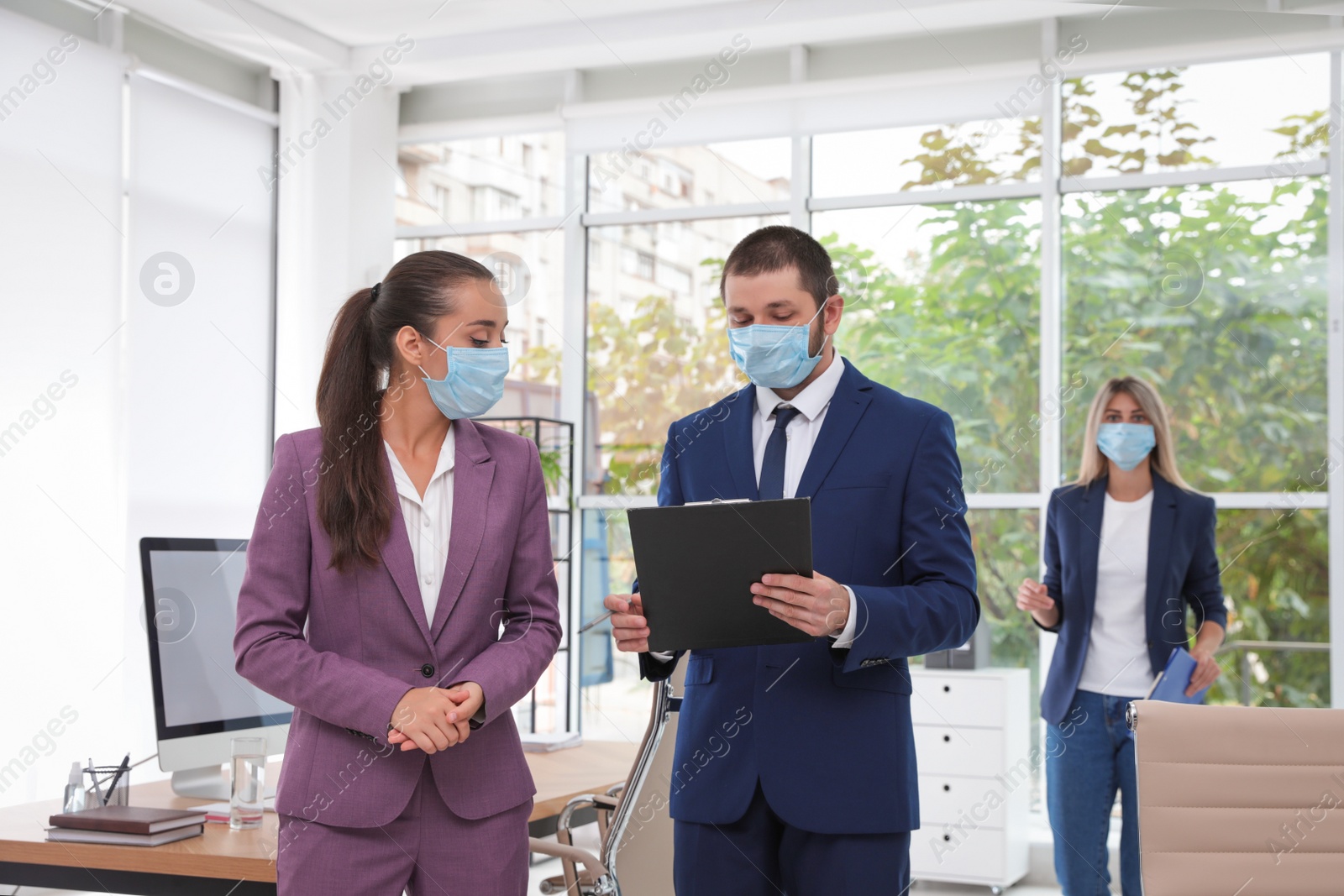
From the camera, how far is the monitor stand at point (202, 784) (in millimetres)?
2729

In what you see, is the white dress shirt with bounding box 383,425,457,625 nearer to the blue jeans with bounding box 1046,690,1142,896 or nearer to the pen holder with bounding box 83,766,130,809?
the pen holder with bounding box 83,766,130,809

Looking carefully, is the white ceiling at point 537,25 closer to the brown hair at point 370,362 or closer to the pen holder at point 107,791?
the pen holder at point 107,791

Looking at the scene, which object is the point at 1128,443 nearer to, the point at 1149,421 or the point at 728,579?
the point at 1149,421

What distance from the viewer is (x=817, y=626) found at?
159 cm

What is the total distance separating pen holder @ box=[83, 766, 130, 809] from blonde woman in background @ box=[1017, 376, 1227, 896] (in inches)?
93.5

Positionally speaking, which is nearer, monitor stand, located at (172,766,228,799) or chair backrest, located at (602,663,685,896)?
chair backrest, located at (602,663,685,896)

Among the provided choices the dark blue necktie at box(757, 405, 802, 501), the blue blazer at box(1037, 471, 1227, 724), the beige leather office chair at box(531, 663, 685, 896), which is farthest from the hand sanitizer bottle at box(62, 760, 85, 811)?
the blue blazer at box(1037, 471, 1227, 724)

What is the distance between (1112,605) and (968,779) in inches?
60.7

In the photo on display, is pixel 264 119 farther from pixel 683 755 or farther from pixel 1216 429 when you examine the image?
pixel 683 755

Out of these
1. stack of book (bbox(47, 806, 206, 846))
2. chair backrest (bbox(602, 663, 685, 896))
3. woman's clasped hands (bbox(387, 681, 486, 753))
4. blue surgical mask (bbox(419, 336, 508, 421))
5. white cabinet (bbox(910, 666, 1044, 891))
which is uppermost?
blue surgical mask (bbox(419, 336, 508, 421))

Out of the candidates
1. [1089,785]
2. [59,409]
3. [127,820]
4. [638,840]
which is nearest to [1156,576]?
[1089,785]

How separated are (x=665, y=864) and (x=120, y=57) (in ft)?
14.2

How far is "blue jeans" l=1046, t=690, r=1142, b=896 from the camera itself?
10.8 ft

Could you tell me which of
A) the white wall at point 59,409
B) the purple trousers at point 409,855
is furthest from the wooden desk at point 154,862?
the white wall at point 59,409
